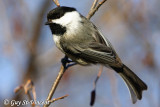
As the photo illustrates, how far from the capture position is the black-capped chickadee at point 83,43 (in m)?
2.56

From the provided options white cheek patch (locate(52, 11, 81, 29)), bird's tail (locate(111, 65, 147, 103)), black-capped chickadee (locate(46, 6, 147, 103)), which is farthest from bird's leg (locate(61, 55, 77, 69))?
bird's tail (locate(111, 65, 147, 103))

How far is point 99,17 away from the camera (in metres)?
3.55

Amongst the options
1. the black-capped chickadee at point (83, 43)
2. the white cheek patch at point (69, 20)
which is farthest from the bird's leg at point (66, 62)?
the white cheek patch at point (69, 20)

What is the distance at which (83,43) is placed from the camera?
258 centimetres

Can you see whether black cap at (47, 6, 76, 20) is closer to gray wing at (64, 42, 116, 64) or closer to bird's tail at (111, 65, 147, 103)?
gray wing at (64, 42, 116, 64)

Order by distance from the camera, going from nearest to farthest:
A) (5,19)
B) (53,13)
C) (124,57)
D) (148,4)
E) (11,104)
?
(11,104), (53,13), (5,19), (148,4), (124,57)

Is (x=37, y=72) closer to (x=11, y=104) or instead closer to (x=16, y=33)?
(x=11, y=104)

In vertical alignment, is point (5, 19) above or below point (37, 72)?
above

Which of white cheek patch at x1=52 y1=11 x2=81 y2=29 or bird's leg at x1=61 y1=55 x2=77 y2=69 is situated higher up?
white cheek patch at x1=52 y1=11 x2=81 y2=29

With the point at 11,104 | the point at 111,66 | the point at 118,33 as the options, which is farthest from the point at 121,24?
the point at 11,104

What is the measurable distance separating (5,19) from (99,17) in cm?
124

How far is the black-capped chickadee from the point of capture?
8.39 ft

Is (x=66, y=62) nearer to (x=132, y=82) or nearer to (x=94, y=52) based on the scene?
(x=94, y=52)

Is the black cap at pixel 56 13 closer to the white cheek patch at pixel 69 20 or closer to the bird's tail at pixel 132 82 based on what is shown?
the white cheek patch at pixel 69 20
